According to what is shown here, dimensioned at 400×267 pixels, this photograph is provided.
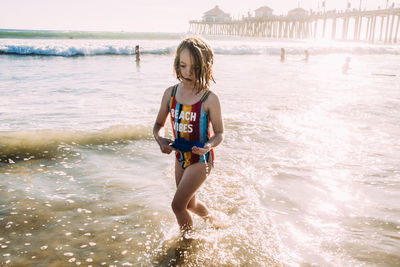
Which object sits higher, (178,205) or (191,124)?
(191,124)

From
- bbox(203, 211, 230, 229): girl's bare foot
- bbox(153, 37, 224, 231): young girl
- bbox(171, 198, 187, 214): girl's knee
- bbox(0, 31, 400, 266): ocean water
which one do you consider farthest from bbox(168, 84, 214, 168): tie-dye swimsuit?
bbox(0, 31, 400, 266): ocean water

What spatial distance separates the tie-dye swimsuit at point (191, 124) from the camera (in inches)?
109

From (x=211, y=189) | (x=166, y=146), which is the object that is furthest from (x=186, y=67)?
(x=211, y=189)

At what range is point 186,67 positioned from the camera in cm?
265

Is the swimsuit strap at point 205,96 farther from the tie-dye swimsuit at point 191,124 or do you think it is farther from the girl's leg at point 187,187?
the girl's leg at point 187,187

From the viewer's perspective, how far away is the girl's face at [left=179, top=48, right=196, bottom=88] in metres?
2.61

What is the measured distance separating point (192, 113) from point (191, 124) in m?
0.10

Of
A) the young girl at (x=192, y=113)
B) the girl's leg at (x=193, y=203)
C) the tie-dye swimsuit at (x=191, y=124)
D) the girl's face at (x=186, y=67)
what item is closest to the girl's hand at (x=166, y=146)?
the young girl at (x=192, y=113)

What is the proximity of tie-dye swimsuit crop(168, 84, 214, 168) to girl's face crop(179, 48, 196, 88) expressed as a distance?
0.66 ft

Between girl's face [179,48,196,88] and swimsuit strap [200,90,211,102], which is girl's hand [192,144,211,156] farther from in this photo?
girl's face [179,48,196,88]

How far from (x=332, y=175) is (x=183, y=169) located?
8.78 ft

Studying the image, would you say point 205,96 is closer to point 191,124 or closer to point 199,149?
point 191,124

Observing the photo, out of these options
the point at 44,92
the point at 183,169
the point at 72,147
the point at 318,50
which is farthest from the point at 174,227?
the point at 318,50

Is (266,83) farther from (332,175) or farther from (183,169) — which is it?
(183,169)
